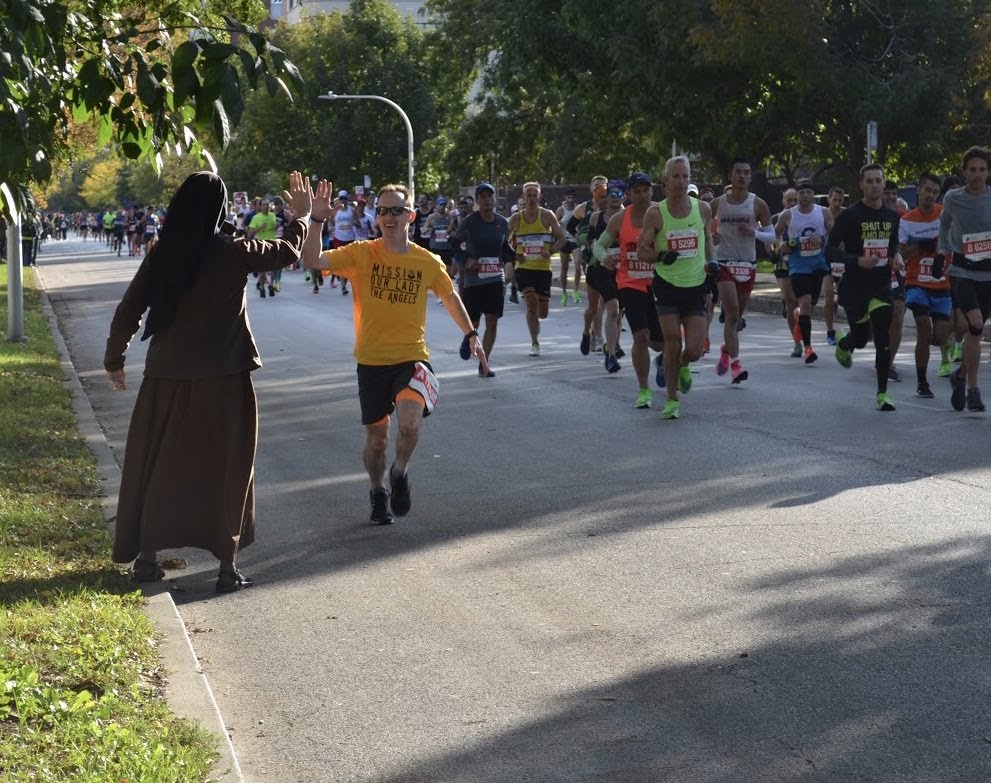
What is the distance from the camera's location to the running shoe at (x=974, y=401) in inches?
468

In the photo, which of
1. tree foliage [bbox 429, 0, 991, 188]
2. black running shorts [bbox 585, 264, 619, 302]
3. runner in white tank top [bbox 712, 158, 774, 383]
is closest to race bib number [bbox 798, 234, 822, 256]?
runner in white tank top [bbox 712, 158, 774, 383]

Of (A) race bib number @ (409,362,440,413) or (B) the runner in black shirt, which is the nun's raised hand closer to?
(A) race bib number @ (409,362,440,413)

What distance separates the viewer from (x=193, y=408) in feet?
22.4

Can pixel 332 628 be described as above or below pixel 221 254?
below

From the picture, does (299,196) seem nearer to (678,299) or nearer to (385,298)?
(385,298)

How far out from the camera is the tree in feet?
16.0

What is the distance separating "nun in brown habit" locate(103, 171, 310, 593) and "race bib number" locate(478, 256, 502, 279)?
28.3ft

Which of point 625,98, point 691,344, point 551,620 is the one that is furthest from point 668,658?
point 625,98

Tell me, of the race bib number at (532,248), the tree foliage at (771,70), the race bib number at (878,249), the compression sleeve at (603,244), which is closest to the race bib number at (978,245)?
the race bib number at (878,249)

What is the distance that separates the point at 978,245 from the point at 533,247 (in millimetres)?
6080

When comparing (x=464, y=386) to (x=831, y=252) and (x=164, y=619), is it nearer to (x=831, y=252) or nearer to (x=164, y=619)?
(x=831, y=252)

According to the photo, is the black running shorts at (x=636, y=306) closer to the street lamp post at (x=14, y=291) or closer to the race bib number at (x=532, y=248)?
the race bib number at (x=532, y=248)

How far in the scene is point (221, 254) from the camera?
6.75 metres

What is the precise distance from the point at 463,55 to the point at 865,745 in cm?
5320
